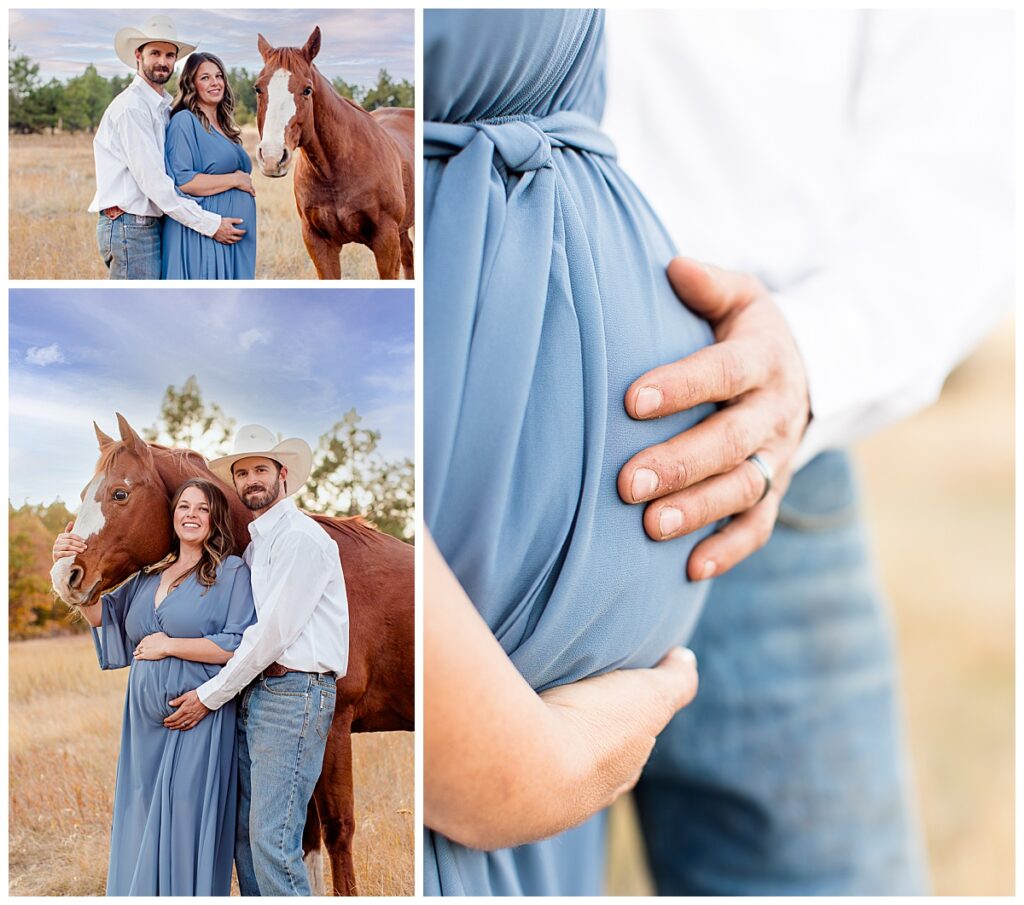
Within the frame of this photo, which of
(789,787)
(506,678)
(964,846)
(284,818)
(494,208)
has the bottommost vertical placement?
(964,846)

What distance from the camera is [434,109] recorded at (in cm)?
73

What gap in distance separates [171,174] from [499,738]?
0.55m

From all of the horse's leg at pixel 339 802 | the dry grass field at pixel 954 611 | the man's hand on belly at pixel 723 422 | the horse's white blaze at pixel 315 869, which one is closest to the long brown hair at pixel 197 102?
the man's hand on belly at pixel 723 422

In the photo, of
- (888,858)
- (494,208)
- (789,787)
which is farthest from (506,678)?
(888,858)

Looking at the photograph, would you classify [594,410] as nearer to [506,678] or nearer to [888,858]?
[506,678]

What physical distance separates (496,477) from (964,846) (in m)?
1.35

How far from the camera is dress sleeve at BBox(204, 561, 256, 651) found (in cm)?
79

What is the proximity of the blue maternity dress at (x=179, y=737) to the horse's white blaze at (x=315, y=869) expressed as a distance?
0.07 meters

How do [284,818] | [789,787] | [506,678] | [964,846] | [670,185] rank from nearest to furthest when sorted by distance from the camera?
[506,678], [284,818], [670,185], [789,787], [964,846]

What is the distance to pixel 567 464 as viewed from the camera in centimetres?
72

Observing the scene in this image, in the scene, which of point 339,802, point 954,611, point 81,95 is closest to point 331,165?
point 81,95

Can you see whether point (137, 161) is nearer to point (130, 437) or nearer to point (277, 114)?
point (277, 114)

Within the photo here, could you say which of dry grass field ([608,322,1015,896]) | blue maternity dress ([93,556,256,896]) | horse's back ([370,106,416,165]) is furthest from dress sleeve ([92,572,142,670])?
dry grass field ([608,322,1015,896])

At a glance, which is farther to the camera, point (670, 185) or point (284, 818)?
point (670, 185)
